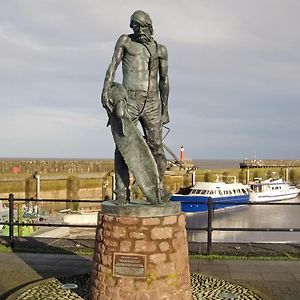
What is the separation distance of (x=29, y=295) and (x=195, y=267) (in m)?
3.03

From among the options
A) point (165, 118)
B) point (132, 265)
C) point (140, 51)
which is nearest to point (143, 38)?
point (140, 51)

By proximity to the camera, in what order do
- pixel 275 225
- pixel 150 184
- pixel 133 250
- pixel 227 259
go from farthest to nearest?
pixel 275 225
pixel 227 259
pixel 150 184
pixel 133 250

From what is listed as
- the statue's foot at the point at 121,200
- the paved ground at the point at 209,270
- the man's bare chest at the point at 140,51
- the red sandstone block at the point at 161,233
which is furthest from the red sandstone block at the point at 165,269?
the man's bare chest at the point at 140,51

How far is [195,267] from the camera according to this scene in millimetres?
8070

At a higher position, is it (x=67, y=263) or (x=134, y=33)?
(x=134, y=33)

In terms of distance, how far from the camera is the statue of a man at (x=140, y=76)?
625cm

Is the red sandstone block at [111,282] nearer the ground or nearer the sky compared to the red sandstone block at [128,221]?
nearer the ground

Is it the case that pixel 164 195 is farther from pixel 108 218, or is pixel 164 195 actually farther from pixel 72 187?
pixel 72 187

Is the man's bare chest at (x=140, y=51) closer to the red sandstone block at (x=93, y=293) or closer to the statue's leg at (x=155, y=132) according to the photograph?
the statue's leg at (x=155, y=132)

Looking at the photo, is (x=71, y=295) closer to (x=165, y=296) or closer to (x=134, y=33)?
(x=165, y=296)

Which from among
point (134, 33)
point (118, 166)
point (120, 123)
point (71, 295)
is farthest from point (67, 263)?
point (134, 33)

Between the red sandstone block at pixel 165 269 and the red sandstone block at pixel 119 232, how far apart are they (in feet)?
1.88

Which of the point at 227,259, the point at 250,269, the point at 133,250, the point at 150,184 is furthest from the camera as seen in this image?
the point at 227,259

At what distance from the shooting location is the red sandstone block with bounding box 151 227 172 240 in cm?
568
